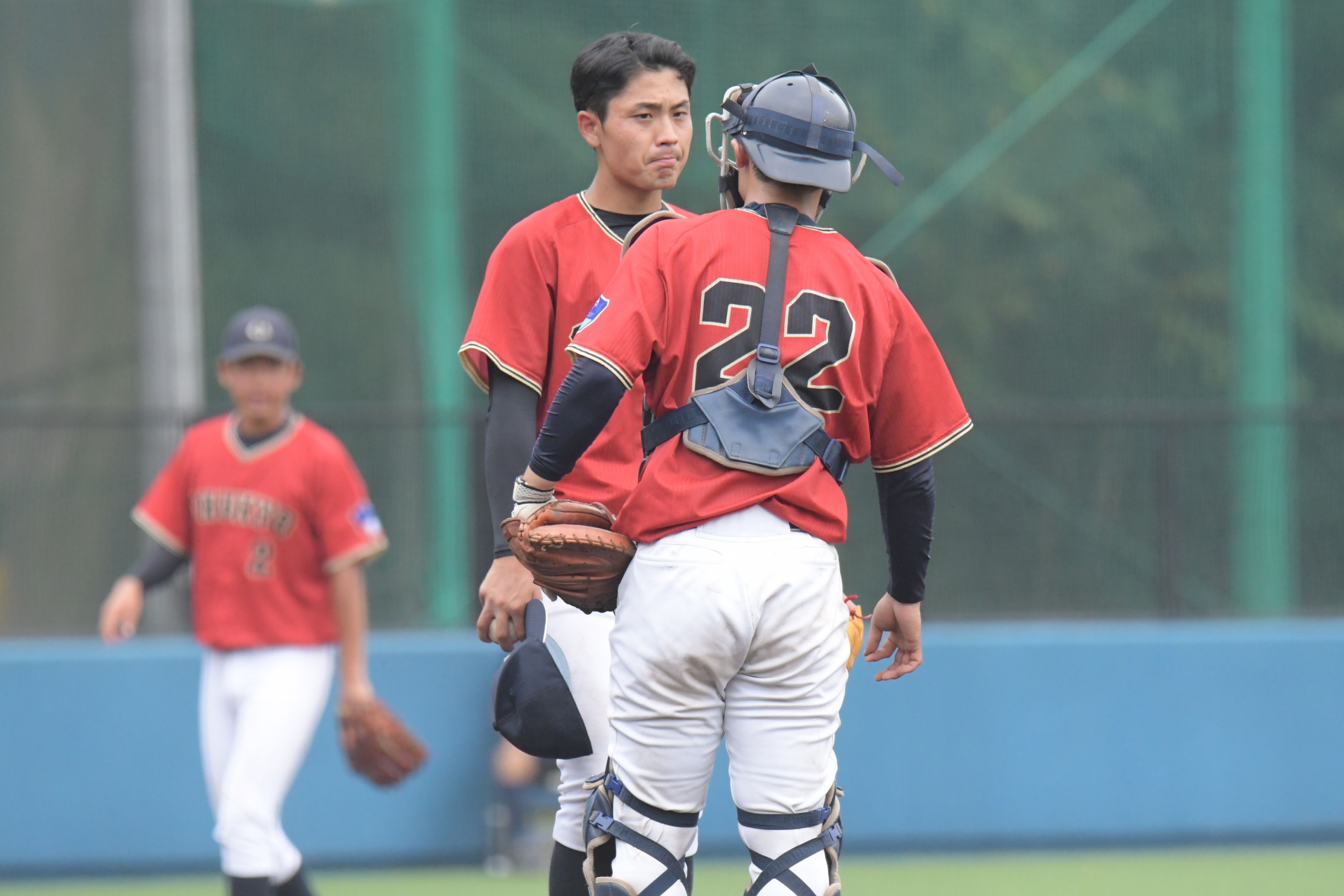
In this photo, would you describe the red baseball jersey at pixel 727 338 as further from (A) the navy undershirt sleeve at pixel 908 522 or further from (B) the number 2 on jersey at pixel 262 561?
(B) the number 2 on jersey at pixel 262 561

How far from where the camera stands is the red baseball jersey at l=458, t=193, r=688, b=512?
3.81 metres

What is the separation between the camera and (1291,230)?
9.34 metres

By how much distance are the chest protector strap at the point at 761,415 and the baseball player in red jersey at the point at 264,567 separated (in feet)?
9.21

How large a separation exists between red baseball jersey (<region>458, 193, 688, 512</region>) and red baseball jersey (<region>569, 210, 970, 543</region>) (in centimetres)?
39

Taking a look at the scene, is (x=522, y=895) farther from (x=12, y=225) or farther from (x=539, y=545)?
(x=12, y=225)

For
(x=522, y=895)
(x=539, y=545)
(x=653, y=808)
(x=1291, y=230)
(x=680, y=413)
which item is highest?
(x=1291, y=230)

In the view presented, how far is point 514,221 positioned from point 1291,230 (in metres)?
4.45

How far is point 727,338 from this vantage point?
3.37 meters

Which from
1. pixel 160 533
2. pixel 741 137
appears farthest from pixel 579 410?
pixel 160 533

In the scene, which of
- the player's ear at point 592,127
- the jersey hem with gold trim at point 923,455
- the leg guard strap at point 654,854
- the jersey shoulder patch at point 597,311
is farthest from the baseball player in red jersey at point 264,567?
the jersey hem with gold trim at point 923,455

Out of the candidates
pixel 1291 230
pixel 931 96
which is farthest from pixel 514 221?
pixel 1291 230

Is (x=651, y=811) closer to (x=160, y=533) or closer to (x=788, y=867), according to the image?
(x=788, y=867)

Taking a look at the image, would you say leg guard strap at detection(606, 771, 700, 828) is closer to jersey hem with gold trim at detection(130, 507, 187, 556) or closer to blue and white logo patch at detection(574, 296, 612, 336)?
blue and white logo patch at detection(574, 296, 612, 336)

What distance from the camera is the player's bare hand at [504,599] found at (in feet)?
12.1
